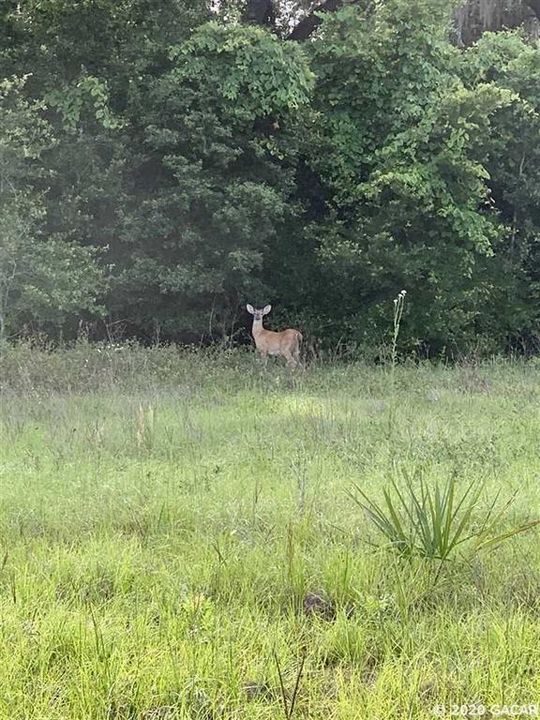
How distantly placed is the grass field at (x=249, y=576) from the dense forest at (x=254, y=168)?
6123 mm

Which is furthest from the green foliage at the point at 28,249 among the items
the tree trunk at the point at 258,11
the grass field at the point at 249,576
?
the grass field at the point at 249,576

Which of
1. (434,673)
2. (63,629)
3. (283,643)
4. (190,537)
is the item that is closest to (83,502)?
(190,537)

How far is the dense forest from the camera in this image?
1203cm

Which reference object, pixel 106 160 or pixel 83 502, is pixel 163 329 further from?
pixel 83 502

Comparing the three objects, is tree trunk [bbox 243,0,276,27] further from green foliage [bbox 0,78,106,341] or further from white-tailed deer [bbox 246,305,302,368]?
white-tailed deer [bbox 246,305,302,368]

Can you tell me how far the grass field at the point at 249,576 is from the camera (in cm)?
259

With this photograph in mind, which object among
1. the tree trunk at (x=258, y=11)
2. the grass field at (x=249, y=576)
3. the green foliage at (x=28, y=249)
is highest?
the tree trunk at (x=258, y=11)

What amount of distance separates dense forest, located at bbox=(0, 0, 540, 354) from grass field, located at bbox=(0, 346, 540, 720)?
20.1 feet

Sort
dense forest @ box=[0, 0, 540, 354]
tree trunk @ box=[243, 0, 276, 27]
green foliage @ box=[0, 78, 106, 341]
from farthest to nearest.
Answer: tree trunk @ box=[243, 0, 276, 27] < dense forest @ box=[0, 0, 540, 354] < green foliage @ box=[0, 78, 106, 341]

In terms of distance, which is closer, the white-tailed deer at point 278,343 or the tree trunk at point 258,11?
the white-tailed deer at point 278,343

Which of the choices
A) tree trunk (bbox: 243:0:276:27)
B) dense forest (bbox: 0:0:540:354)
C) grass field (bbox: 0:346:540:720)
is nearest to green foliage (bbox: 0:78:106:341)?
dense forest (bbox: 0:0:540:354)

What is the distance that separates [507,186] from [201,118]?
591 cm

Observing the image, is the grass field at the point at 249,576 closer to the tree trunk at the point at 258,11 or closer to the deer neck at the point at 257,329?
the deer neck at the point at 257,329

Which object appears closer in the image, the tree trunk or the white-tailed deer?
the white-tailed deer
